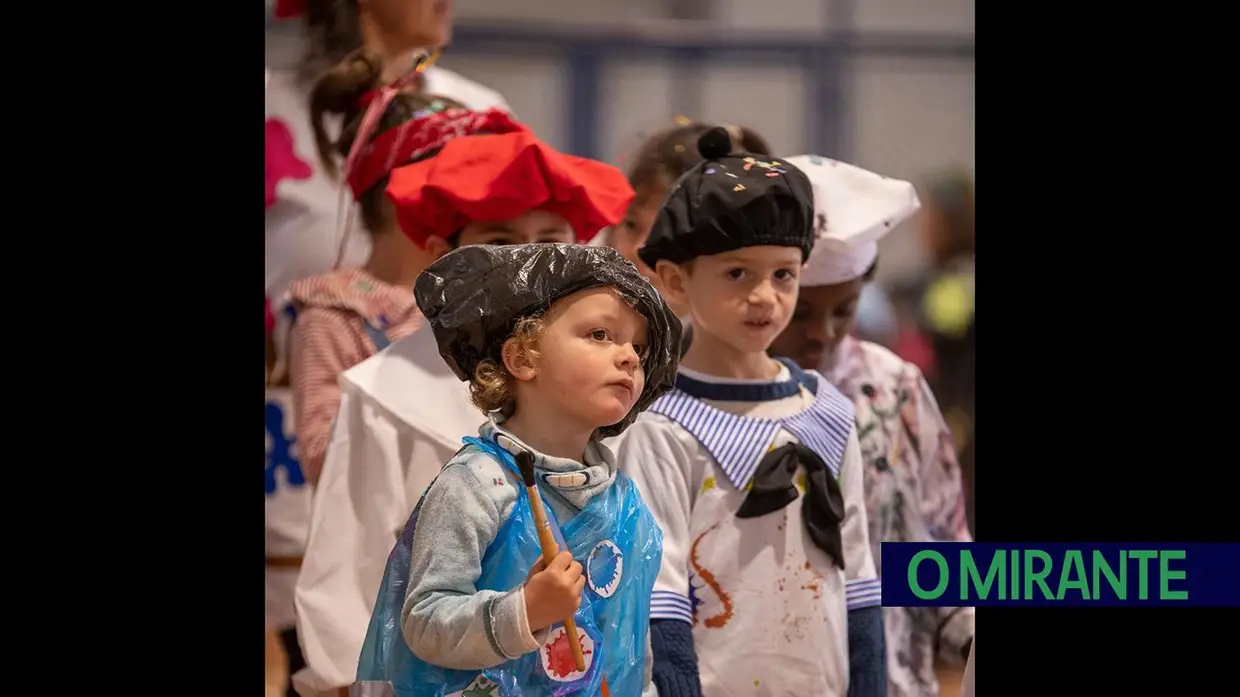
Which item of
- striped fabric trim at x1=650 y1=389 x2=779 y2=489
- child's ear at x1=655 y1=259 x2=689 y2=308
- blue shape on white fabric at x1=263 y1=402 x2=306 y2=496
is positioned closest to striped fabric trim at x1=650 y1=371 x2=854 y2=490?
striped fabric trim at x1=650 y1=389 x2=779 y2=489

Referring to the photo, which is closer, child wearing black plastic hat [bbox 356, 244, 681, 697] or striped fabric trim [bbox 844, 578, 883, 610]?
child wearing black plastic hat [bbox 356, 244, 681, 697]

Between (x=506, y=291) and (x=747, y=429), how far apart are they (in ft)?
1.66

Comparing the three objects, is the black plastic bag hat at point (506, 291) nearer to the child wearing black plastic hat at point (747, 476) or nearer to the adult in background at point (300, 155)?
the child wearing black plastic hat at point (747, 476)

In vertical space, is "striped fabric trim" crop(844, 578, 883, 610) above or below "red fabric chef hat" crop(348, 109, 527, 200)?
below

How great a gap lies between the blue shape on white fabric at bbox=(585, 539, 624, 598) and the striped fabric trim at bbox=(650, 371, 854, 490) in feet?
1.20

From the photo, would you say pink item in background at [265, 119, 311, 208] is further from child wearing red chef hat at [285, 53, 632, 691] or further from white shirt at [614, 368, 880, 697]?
white shirt at [614, 368, 880, 697]

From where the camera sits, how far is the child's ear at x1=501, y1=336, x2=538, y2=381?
1966 millimetres

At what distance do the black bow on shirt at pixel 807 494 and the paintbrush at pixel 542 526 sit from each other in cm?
44

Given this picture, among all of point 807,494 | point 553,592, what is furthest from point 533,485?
point 807,494
